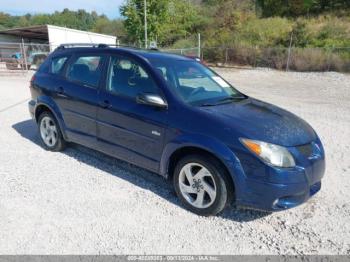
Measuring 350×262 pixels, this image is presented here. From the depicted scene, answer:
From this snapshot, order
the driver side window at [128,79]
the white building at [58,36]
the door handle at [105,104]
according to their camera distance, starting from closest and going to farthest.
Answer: the driver side window at [128,79]
the door handle at [105,104]
the white building at [58,36]

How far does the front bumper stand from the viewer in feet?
9.66

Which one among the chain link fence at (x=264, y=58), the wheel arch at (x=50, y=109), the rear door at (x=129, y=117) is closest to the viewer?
the rear door at (x=129, y=117)

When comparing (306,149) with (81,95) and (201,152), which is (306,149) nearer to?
(201,152)

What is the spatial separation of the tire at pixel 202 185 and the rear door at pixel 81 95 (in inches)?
61.9

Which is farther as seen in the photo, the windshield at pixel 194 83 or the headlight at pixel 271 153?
the windshield at pixel 194 83

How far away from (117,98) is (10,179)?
184 cm

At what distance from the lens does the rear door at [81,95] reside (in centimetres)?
432

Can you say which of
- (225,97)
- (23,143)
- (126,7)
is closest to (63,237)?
(225,97)

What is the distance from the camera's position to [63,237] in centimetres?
299

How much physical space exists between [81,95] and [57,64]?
1.04m

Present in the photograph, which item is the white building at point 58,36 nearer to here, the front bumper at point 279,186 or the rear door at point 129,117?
the rear door at point 129,117

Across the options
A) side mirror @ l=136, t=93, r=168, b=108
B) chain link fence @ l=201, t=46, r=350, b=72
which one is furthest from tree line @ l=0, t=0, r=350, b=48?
side mirror @ l=136, t=93, r=168, b=108

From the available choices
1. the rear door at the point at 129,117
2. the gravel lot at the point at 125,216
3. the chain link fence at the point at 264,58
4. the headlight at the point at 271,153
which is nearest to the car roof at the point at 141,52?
the rear door at the point at 129,117

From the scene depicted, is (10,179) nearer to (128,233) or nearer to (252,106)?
(128,233)
